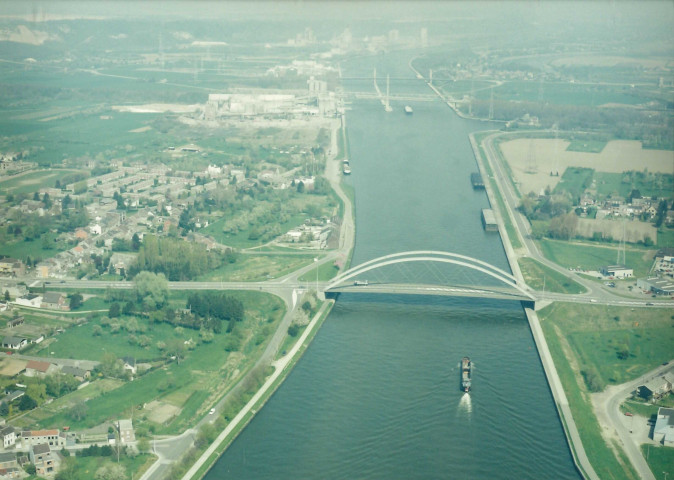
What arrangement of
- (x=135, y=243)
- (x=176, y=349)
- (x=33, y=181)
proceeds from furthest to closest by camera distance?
(x=33, y=181), (x=135, y=243), (x=176, y=349)

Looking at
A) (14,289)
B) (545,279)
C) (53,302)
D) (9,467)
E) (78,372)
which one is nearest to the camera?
(9,467)

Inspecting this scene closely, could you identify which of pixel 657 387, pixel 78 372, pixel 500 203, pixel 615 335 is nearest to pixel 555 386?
pixel 657 387

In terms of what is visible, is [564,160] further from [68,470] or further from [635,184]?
[68,470]

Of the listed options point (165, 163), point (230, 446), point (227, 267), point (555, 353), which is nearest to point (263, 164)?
point (165, 163)

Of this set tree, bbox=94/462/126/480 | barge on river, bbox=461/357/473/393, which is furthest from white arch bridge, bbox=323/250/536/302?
tree, bbox=94/462/126/480

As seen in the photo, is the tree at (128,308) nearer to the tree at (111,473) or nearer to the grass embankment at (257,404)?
the grass embankment at (257,404)

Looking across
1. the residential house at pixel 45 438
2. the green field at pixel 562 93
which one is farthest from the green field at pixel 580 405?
the green field at pixel 562 93
